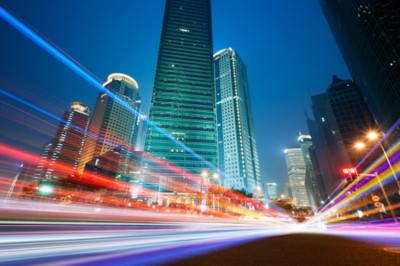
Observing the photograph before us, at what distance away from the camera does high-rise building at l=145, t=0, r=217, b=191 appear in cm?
9700

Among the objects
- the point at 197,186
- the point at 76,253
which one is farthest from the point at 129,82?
the point at 76,253

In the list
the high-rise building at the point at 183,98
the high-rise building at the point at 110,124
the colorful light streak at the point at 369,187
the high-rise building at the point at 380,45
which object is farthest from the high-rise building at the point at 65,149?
the high-rise building at the point at 380,45

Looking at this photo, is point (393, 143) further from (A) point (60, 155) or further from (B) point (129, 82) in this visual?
(B) point (129, 82)

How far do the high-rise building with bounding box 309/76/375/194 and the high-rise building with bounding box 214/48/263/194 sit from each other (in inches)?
2076

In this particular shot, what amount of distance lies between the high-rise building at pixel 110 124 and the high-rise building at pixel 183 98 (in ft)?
195

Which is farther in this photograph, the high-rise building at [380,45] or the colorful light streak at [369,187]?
the colorful light streak at [369,187]

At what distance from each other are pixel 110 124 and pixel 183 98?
76673 millimetres

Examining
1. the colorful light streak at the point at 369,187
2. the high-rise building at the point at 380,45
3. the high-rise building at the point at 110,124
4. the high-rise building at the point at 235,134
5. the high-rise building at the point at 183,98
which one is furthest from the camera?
the high-rise building at the point at 235,134

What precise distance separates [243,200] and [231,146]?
93.8 m

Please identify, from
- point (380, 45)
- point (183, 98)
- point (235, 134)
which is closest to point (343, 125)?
point (380, 45)

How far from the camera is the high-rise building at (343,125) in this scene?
289 feet

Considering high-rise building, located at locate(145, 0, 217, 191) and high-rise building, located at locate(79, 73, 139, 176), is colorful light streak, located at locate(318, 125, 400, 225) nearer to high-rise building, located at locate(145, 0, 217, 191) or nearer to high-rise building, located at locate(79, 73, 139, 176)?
high-rise building, located at locate(145, 0, 217, 191)

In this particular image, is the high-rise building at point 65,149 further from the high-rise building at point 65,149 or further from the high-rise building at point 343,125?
the high-rise building at point 343,125

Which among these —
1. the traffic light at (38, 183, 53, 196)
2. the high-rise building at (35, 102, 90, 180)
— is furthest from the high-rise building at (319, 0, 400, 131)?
the high-rise building at (35, 102, 90, 180)
